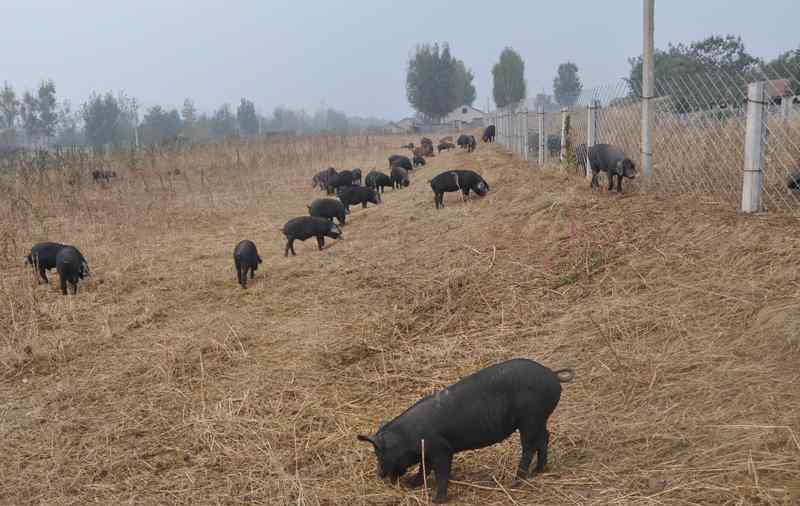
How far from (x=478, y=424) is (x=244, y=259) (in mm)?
5913

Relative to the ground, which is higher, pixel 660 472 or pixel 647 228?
pixel 647 228

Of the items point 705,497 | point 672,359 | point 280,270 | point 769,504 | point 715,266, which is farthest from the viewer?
point 280,270

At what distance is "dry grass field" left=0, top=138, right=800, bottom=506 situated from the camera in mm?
3514

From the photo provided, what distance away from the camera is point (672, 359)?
174 inches

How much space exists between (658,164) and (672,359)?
580 centimetres

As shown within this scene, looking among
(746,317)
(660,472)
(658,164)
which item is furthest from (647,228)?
(660,472)

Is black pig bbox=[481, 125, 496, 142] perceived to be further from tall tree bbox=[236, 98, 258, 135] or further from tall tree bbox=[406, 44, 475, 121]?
tall tree bbox=[236, 98, 258, 135]

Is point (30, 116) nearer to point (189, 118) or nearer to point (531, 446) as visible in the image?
point (189, 118)

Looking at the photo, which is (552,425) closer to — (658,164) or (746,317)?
(746,317)

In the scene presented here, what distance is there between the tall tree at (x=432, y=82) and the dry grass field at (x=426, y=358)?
74.0 meters

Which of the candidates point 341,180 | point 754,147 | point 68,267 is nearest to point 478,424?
point 754,147

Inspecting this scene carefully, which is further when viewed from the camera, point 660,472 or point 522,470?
point 522,470

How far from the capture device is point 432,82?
266 ft

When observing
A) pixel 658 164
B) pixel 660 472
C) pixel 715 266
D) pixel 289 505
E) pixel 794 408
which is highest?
pixel 658 164
